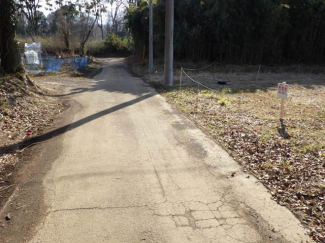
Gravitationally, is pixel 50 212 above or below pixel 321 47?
below

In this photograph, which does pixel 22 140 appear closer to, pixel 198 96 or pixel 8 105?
pixel 8 105

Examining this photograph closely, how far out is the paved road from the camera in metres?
3.39

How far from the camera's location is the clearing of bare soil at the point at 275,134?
Result: 4137mm

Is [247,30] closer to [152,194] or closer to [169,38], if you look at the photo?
[169,38]

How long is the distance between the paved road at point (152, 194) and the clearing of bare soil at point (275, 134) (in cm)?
29

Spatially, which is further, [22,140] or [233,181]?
[22,140]

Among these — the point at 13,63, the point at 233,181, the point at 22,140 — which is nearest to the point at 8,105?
the point at 22,140

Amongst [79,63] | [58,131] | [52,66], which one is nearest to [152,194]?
[58,131]

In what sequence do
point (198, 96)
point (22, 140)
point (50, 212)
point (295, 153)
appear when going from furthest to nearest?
point (198, 96) < point (22, 140) < point (295, 153) < point (50, 212)

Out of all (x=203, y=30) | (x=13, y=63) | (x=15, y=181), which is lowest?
(x=15, y=181)

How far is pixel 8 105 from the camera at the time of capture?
7734 mm

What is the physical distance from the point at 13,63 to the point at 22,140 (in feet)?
16.7

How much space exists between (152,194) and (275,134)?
145 inches

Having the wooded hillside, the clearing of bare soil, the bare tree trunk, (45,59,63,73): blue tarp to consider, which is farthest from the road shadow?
the wooded hillside
